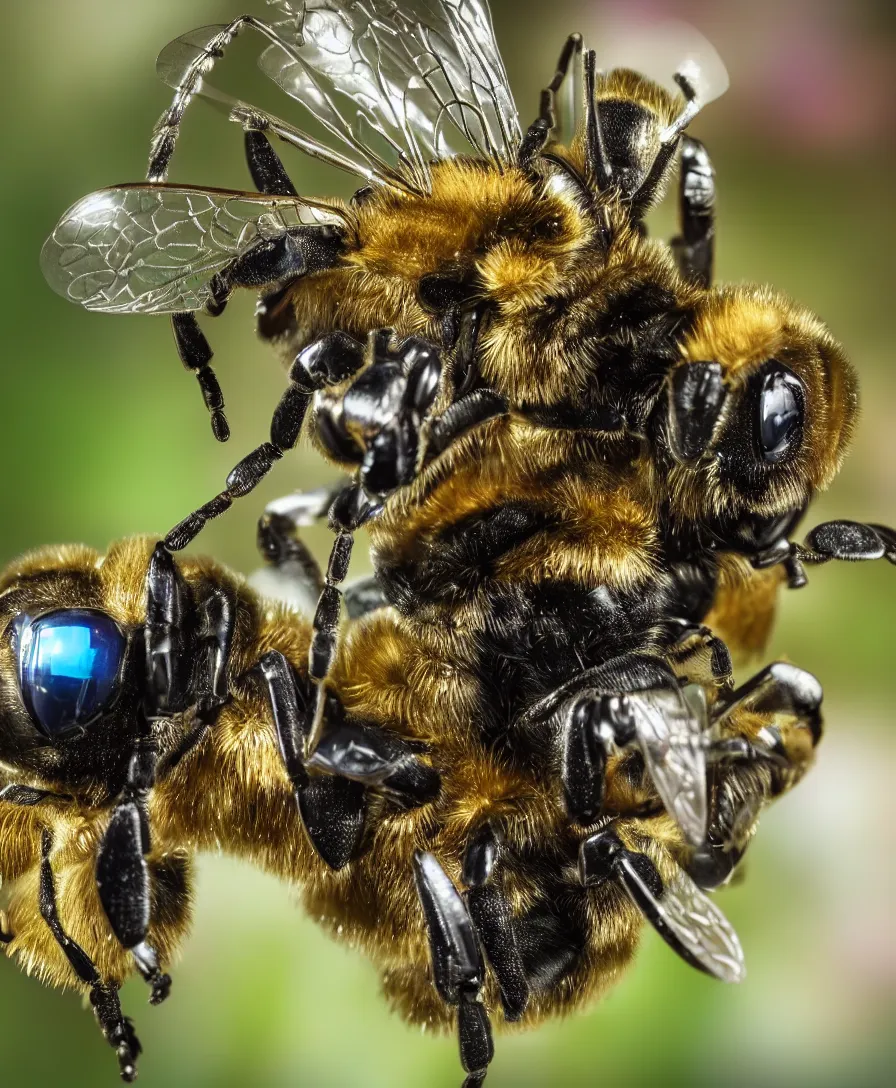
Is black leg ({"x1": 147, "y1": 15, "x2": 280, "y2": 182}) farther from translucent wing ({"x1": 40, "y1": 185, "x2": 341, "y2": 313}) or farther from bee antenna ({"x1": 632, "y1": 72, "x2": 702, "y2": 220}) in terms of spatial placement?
bee antenna ({"x1": 632, "y1": 72, "x2": 702, "y2": 220})

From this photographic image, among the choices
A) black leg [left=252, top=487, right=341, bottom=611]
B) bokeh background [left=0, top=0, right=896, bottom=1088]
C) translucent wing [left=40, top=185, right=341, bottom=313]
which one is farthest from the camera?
bokeh background [left=0, top=0, right=896, bottom=1088]

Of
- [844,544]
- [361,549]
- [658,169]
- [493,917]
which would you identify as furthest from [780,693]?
[361,549]

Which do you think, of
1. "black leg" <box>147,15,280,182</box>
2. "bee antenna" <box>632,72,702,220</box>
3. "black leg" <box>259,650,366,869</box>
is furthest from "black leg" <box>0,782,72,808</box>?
"bee antenna" <box>632,72,702,220</box>

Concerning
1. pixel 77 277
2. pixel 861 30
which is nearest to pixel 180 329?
pixel 77 277

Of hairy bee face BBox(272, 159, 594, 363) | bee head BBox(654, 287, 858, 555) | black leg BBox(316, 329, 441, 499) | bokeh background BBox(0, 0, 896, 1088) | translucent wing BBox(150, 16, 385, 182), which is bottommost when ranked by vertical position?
bokeh background BBox(0, 0, 896, 1088)

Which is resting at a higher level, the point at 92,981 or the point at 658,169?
the point at 658,169

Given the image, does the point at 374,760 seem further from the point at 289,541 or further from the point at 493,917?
the point at 289,541

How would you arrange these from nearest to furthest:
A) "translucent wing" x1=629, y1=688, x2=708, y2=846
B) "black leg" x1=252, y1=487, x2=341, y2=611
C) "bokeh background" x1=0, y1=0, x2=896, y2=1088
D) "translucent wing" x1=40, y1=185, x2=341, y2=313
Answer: "translucent wing" x1=629, y1=688, x2=708, y2=846 < "translucent wing" x1=40, y1=185, x2=341, y2=313 < "black leg" x1=252, y1=487, x2=341, y2=611 < "bokeh background" x1=0, y1=0, x2=896, y2=1088

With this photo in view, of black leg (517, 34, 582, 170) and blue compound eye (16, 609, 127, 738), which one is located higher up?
black leg (517, 34, 582, 170)
